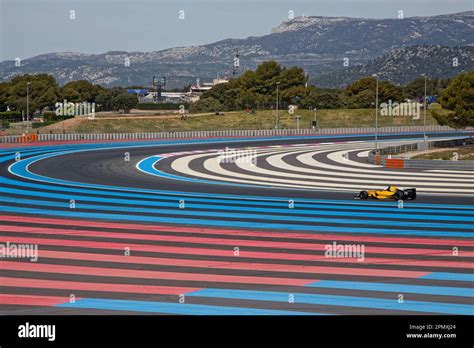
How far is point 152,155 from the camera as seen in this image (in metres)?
60.0

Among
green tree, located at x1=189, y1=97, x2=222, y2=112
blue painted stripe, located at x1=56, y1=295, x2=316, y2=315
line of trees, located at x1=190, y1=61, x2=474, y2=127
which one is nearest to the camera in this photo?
blue painted stripe, located at x1=56, y1=295, x2=316, y2=315

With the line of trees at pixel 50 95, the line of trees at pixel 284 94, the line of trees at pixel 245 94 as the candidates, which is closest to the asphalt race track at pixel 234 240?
the line of trees at pixel 284 94

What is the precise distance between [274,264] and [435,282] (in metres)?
4.55

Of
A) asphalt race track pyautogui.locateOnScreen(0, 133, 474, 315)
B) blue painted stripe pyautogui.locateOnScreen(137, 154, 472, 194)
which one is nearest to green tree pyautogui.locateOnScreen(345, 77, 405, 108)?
blue painted stripe pyautogui.locateOnScreen(137, 154, 472, 194)

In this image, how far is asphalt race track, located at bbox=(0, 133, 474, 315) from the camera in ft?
58.3

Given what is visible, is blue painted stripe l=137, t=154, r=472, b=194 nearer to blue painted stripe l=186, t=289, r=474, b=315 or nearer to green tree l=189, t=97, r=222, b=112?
blue painted stripe l=186, t=289, r=474, b=315

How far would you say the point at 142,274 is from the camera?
2041 centimetres

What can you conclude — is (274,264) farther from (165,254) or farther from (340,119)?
(340,119)

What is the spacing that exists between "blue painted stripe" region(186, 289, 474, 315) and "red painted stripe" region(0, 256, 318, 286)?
1163 mm

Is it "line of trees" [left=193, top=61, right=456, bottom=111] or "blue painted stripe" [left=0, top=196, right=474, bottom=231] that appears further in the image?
"line of trees" [left=193, top=61, right=456, bottom=111]

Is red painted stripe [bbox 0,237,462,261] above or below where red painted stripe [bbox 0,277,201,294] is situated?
below

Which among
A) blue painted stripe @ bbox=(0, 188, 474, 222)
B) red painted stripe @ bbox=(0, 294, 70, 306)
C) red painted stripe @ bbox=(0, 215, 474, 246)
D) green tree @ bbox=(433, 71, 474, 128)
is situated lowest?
blue painted stripe @ bbox=(0, 188, 474, 222)

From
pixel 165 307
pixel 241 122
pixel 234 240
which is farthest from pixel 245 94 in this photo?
pixel 165 307

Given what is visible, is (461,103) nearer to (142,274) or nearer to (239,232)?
(239,232)
